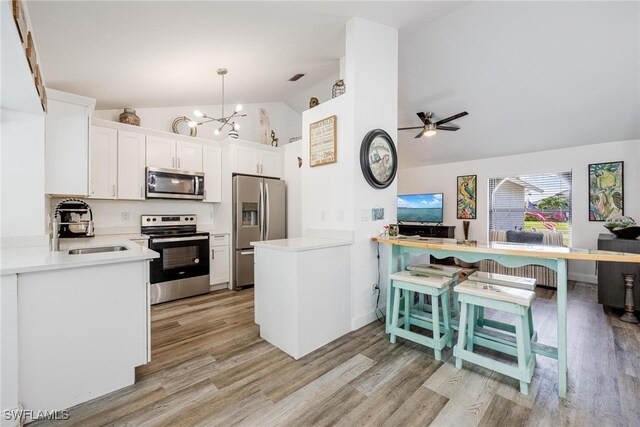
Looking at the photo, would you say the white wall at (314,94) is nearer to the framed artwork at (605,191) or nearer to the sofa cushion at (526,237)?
the sofa cushion at (526,237)

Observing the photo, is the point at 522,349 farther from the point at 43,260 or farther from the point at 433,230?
the point at 433,230

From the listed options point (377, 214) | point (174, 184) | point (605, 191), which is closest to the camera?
point (377, 214)

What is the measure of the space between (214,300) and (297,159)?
248cm

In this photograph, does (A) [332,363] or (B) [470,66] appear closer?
(A) [332,363]

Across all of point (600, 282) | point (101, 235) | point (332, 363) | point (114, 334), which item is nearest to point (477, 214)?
point (600, 282)

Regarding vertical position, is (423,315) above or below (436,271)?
below

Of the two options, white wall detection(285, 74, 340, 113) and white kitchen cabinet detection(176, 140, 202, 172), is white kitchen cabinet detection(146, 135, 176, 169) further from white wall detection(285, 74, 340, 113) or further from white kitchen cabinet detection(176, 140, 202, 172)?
white wall detection(285, 74, 340, 113)

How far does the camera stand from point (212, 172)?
4.29 m

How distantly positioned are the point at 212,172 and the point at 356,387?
360 cm

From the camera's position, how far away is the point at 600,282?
3250 millimetres

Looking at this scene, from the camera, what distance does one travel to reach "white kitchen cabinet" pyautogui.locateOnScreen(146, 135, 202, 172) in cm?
377

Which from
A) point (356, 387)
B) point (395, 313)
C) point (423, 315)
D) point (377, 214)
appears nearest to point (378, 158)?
point (377, 214)

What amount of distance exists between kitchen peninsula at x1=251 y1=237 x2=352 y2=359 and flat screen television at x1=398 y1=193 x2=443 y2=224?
402cm

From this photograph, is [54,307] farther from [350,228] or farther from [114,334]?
[350,228]
